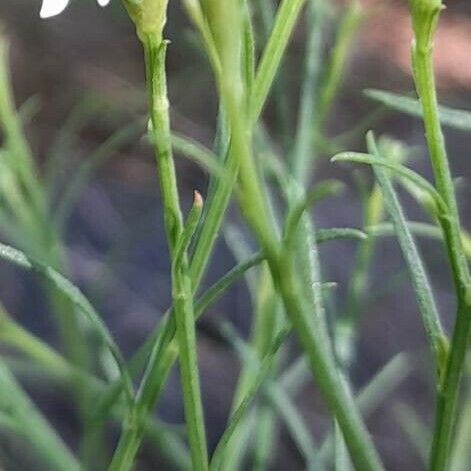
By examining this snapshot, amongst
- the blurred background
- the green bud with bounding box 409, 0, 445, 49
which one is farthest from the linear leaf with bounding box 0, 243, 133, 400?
the blurred background

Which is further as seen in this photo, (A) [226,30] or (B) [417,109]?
(B) [417,109]

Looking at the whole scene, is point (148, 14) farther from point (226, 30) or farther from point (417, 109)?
point (417, 109)

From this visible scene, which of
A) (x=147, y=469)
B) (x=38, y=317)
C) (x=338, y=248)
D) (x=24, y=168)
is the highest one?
Result: (x=24, y=168)

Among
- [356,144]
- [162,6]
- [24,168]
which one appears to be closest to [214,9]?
[162,6]

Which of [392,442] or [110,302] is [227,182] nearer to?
[392,442]

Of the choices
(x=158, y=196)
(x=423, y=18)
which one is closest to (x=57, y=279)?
(x=423, y=18)

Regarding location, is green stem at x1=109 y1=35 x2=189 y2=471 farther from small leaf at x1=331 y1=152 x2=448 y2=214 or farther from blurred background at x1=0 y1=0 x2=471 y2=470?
blurred background at x1=0 y1=0 x2=471 y2=470
